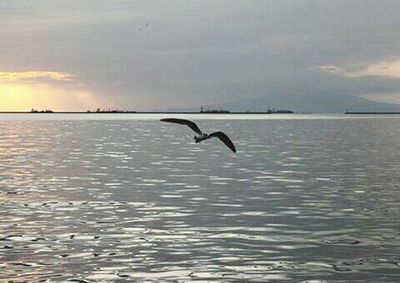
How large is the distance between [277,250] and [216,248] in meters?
2.01

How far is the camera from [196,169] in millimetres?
56250

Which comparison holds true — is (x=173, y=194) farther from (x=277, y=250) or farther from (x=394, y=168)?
(x=394, y=168)

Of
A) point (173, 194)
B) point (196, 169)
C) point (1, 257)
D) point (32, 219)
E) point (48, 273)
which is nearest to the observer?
point (48, 273)

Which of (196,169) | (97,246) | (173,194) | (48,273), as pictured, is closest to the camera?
(48,273)

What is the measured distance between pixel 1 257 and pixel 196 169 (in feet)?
111

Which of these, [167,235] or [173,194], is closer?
[167,235]

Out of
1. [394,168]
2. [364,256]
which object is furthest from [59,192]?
[394,168]

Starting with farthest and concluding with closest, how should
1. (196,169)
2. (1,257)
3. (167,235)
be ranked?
(196,169) → (167,235) → (1,257)

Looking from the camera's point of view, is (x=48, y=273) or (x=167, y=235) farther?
(x=167, y=235)

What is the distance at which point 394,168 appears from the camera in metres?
56.7

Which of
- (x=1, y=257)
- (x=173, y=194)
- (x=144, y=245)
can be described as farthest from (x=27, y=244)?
(x=173, y=194)

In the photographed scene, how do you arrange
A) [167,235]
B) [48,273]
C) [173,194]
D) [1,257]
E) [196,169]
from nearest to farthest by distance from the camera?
1. [48,273]
2. [1,257]
3. [167,235]
4. [173,194]
5. [196,169]

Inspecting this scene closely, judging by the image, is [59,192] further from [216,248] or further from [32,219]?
[216,248]

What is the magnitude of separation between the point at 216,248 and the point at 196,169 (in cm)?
3202
